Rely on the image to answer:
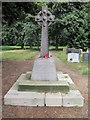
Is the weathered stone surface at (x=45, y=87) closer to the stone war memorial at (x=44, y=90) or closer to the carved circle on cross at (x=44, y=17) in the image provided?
the stone war memorial at (x=44, y=90)

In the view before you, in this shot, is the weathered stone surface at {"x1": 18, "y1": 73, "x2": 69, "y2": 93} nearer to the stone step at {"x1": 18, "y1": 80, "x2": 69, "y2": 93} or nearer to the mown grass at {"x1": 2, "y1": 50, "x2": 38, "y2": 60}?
the stone step at {"x1": 18, "y1": 80, "x2": 69, "y2": 93}

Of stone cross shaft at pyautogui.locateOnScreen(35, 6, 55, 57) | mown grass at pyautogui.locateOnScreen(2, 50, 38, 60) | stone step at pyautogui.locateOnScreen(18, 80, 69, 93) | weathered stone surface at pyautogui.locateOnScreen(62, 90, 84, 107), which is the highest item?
stone cross shaft at pyautogui.locateOnScreen(35, 6, 55, 57)

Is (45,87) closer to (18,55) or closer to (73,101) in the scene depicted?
(73,101)

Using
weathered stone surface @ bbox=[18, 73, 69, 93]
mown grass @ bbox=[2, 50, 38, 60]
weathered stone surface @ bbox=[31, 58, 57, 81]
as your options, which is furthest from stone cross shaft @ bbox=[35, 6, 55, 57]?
mown grass @ bbox=[2, 50, 38, 60]

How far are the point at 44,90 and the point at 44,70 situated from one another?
2.13 feet

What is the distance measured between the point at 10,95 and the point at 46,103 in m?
Result: 0.95

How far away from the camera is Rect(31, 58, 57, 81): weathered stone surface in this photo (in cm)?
463

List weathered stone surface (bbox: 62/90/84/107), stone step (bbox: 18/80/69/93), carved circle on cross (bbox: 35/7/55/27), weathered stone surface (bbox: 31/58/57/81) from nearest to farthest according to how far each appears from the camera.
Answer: weathered stone surface (bbox: 62/90/84/107)
stone step (bbox: 18/80/69/93)
weathered stone surface (bbox: 31/58/57/81)
carved circle on cross (bbox: 35/7/55/27)

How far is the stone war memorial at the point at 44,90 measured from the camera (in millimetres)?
3881

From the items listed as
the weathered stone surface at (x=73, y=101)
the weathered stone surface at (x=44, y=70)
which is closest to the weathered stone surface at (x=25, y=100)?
the weathered stone surface at (x=73, y=101)

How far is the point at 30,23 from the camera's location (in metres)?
24.1

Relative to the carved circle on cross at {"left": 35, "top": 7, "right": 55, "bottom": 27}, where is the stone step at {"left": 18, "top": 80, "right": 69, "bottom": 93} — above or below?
below

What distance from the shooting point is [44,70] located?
4.63m

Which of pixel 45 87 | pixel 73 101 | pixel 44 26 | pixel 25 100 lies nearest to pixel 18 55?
pixel 44 26
